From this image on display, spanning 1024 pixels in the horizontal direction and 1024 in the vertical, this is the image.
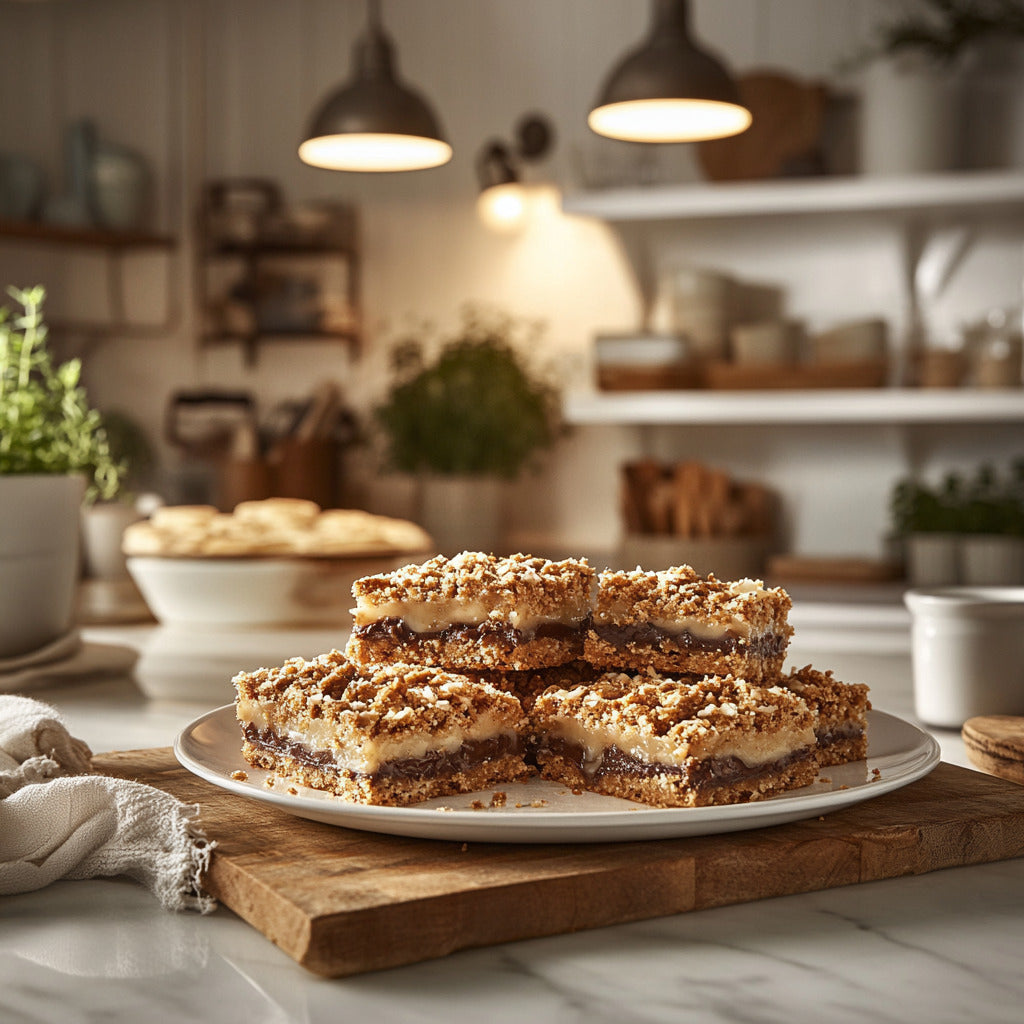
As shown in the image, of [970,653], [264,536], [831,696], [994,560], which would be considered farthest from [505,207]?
[831,696]

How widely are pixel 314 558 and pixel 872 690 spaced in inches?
32.2

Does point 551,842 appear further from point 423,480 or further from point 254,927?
point 423,480

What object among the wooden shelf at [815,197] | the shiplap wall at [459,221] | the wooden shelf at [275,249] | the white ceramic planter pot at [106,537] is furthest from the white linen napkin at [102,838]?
the wooden shelf at [275,249]

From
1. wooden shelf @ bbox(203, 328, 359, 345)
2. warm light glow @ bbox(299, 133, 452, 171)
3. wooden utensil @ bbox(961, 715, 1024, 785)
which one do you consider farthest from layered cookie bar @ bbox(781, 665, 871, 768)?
wooden shelf @ bbox(203, 328, 359, 345)

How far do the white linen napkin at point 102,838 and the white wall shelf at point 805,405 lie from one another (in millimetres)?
2427

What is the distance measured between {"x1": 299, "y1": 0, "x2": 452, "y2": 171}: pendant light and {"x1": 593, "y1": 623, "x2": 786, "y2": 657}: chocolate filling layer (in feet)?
5.10

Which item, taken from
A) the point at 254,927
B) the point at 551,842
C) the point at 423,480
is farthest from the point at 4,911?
the point at 423,480

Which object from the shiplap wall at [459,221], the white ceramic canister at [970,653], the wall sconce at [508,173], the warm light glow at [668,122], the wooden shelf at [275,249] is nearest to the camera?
the white ceramic canister at [970,653]

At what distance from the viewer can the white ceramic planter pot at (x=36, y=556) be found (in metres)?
1.49

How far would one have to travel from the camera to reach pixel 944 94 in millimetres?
3088

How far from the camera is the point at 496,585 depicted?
109 cm

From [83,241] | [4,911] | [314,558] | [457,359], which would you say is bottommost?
[4,911]

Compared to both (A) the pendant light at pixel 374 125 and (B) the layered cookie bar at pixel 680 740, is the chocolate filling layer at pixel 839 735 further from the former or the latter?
(A) the pendant light at pixel 374 125

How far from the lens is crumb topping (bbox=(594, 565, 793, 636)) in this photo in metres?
1.04
